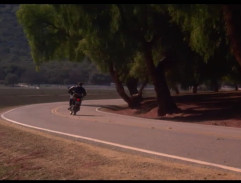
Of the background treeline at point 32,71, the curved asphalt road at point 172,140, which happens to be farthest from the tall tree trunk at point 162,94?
the background treeline at point 32,71

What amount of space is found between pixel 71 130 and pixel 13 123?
506 cm

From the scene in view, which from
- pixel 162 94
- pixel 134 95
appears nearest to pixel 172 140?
pixel 162 94

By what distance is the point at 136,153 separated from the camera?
11.5m

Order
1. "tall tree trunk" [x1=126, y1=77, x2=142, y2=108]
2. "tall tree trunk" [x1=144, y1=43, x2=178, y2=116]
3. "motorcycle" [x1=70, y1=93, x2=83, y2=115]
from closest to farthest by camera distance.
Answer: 1. "motorcycle" [x1=70, y1=93, x2=83, y2=115]
2. "tall tree trunk" [x1=144, y1=43, x2=178, y2=116]
3. "tall tree trunk" [x1=126, y1=77, x2=142, y2=108]

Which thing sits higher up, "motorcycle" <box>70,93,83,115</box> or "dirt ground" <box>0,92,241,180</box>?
"motorcycle" <box>70,93,83,115</box>

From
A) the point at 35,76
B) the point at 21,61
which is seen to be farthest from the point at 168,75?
the point at 21,61

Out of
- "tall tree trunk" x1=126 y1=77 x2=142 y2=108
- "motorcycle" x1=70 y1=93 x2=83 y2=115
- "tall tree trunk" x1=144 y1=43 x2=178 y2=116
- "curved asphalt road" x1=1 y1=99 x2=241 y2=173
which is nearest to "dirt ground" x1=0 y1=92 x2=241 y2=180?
"curved asphalt road" x1=1 y1=99 x2=241 y2=173

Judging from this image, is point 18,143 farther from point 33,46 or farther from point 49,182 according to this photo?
point 33,46

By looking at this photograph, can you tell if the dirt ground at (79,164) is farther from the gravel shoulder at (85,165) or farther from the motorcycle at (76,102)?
the motorcycle at (76,102)

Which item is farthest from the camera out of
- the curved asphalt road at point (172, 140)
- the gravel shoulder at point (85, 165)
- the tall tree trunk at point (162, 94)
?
the tall tree trunk at point (162, 94)

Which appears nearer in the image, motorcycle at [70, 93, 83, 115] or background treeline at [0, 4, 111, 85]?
motorcycle at [70, 93, 83, 115]

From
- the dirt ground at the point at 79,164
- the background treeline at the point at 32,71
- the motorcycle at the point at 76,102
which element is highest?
the background treeline at the point at 32,71

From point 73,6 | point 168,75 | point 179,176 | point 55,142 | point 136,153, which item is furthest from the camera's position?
point 168,75

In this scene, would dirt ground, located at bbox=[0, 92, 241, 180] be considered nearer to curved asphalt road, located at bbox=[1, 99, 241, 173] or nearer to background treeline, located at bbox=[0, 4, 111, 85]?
curved asphalt road, located at bbox=[1, 99, 241, 173]
